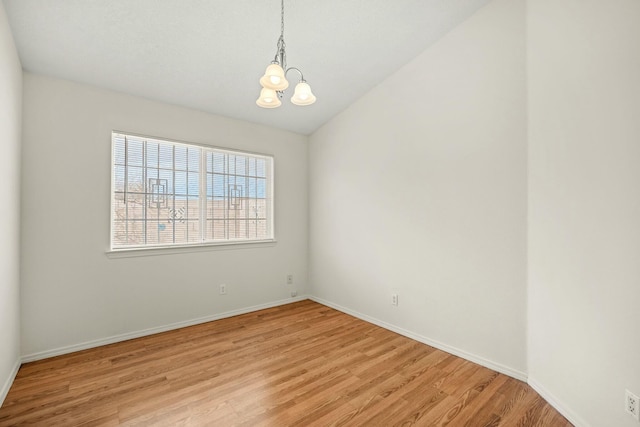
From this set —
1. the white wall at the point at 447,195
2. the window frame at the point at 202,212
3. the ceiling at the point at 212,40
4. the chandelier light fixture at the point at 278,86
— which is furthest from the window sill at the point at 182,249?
the chandelier light fixture at the point at 278,86

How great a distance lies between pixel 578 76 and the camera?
69.9 inches

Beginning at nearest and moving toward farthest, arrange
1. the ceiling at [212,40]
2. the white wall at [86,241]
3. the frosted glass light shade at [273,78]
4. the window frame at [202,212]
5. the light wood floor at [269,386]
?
the frosted glass light shade at [273,78] < the light wood floor at [269,386] < the ceiling at [212,40] < the white wall at [86,241] < the window frame at [202,212]

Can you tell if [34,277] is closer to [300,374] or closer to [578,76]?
[300,374]

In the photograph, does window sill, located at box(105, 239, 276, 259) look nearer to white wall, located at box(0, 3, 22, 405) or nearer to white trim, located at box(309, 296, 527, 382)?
white wall, located at box(0, 3, 22, 405)

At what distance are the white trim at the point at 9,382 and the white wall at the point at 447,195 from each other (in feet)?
10.1

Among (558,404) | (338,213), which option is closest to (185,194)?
(338,213)

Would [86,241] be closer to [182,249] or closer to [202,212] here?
[182,249]

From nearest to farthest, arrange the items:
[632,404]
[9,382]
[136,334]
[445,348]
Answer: [632,404], [9,382], [445,348], [136,334]

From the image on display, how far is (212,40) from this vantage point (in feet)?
8.05

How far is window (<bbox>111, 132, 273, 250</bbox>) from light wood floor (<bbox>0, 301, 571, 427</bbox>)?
1137mm

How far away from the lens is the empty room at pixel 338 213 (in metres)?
1.75

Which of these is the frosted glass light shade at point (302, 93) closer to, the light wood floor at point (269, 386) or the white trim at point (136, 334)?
the light wood floor at point (269, 386)

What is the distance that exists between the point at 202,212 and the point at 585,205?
3.49 meters

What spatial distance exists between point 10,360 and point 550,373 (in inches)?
153
